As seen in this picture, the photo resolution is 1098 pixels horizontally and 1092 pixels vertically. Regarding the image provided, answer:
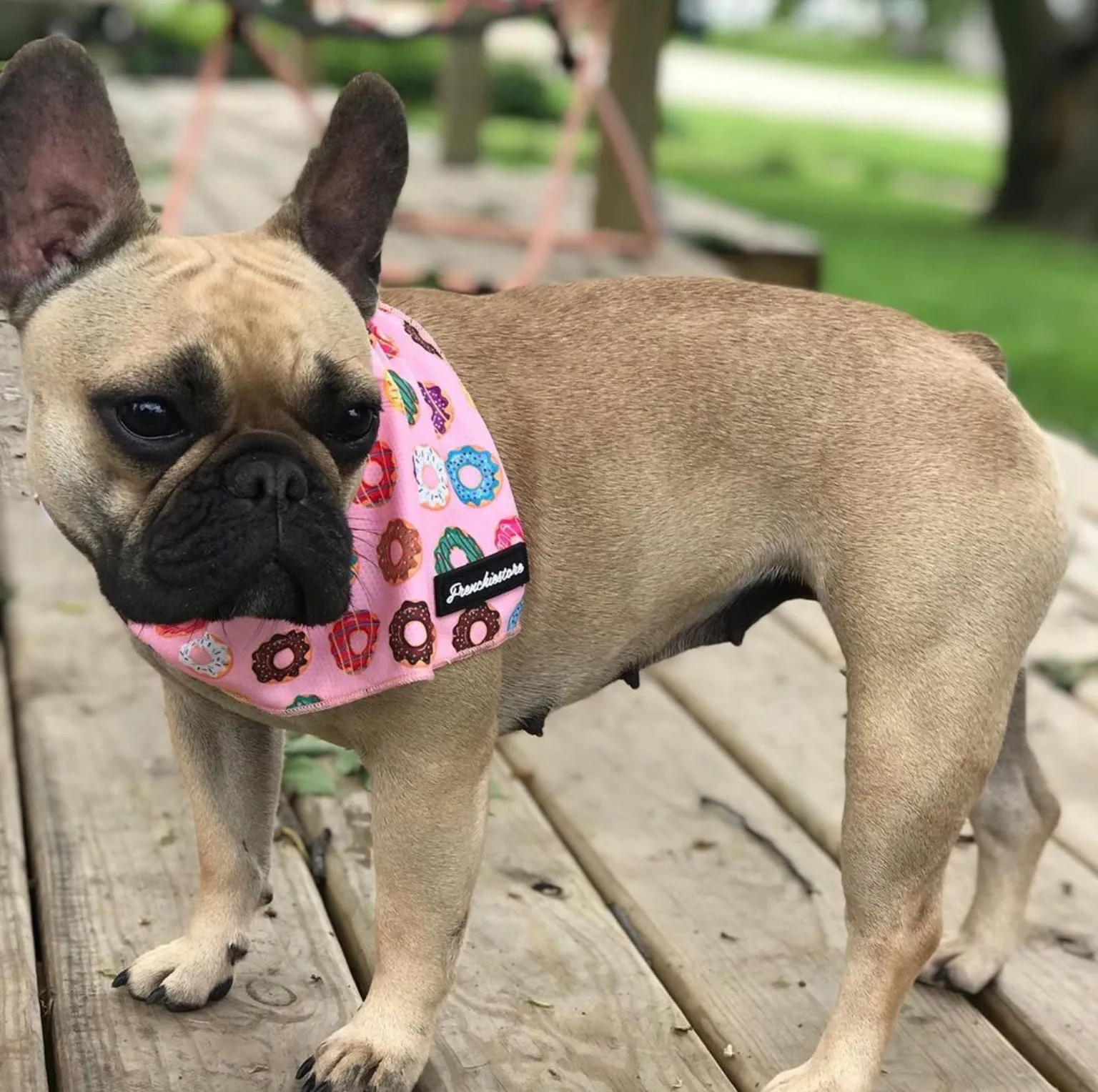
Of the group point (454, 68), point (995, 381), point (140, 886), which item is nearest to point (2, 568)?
point (140, 886)

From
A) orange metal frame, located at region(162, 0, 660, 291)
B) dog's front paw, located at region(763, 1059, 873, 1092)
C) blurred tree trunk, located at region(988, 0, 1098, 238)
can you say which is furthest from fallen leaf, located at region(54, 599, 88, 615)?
blurred tree trunk, located at region(988, 0, 1098, 238)

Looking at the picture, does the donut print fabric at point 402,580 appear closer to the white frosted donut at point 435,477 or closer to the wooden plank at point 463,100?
the white frosted donut at point 435,477

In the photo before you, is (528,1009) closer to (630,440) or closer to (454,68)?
(630,440)

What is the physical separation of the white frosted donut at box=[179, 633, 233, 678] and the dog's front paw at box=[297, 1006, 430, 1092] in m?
0.61

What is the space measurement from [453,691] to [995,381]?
1028 mm

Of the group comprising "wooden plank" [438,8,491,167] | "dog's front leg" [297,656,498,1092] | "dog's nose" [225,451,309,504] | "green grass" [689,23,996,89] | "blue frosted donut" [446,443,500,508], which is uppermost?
"dog's nose" [225,451,309,504]

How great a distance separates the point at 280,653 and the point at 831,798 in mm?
1690

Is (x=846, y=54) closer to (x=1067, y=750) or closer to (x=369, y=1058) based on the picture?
(x=1067, y=750)

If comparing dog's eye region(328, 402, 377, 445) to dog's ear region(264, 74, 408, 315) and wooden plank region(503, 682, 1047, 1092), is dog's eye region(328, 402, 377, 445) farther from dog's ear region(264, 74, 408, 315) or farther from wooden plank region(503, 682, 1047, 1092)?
wooden plank region(503, 682, 1047, 1092)

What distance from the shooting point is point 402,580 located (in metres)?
2.42

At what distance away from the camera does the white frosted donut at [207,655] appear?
238cm

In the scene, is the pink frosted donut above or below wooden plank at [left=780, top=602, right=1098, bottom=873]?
above

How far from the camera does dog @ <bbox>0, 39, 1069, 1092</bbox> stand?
221 cm

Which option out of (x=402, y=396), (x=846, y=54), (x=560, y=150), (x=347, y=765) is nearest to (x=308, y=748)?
(x=347, y=765)
